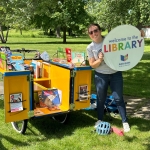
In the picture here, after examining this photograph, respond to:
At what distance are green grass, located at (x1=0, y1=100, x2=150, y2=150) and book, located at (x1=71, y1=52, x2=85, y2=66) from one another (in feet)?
3.77

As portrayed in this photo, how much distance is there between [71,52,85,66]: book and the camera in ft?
15.2

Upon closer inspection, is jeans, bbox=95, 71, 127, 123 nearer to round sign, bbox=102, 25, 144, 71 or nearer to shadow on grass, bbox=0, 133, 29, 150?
round sign, bbox=102, 25, 144, 71

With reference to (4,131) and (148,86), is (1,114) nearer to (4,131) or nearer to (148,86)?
(4,131)

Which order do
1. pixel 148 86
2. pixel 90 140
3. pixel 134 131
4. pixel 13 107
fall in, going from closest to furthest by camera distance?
pixel 13 107, pixel 90 140, pixel 134 131, pixel 148 86

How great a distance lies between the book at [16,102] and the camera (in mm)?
3881

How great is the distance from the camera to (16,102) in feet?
12.8

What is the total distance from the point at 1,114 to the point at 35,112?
4.48ft

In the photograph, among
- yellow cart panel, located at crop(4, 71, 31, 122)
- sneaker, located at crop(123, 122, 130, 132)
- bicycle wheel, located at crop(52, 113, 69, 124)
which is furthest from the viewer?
bicycle wheel, located at crop(52, 113, 69, 124)

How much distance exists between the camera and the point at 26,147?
3.97m

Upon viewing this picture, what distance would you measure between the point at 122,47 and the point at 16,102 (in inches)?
73.3

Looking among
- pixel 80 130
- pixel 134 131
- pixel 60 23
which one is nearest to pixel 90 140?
pixel 80 130

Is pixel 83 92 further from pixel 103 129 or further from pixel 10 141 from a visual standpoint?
pixel 10 141

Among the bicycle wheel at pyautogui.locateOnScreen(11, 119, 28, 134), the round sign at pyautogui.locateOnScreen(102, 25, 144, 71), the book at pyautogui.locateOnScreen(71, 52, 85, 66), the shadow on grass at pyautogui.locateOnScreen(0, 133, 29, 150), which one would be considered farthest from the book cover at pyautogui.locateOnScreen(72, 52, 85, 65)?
the shadow on grass at pyautogui.locateOnScreen(0, 133, 29, 150)

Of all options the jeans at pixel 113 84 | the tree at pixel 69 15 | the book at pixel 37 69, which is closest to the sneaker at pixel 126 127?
the jeans at pixel 113 84
